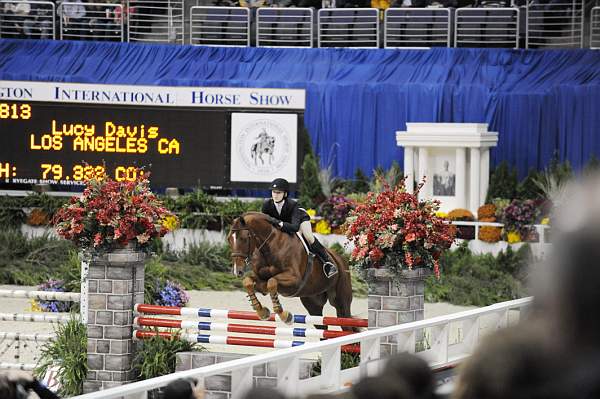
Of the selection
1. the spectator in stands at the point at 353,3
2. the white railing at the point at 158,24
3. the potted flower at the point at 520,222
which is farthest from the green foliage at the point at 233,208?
the spectator in stands at the point at 353,3

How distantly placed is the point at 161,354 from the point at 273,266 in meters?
1.62

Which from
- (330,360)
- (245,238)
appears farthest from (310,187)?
(330,360)

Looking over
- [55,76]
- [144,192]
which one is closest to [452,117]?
[55,76]

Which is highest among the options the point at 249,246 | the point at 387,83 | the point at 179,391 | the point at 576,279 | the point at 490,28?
the point at 490,28

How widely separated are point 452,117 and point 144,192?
12.3 m

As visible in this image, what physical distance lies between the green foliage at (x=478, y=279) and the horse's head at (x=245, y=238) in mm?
7655

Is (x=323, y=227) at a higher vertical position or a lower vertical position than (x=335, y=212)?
lower

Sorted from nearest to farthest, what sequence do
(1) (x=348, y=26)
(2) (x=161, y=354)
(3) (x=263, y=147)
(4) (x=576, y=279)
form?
(4) (x=576, y=279)
(2) (x=161, y=354)
(3) (x=263, y=147)
(1) (x=348, y=26)

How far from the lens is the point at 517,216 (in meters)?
22.7

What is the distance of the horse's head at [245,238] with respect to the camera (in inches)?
523

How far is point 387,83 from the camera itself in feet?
82.9

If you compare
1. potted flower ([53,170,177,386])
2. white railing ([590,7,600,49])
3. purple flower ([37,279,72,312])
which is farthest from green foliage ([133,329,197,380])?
white railing ([590,7,600,49])

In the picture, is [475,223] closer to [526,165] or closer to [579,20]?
[526,165]

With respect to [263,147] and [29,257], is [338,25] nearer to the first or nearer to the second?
[263,147]
